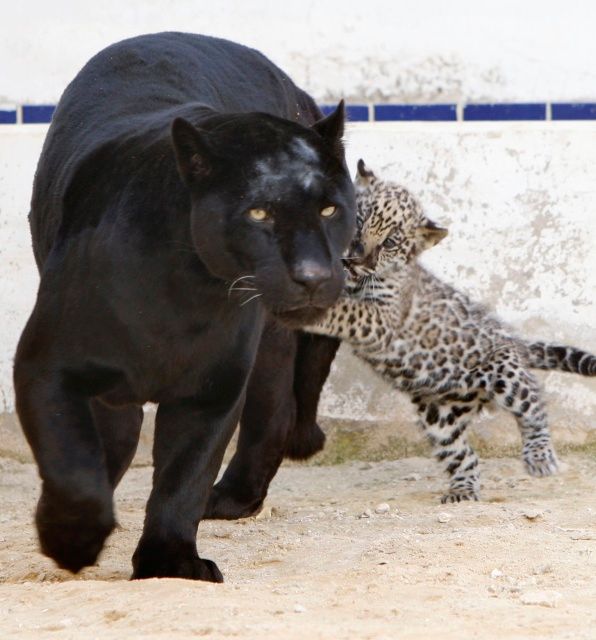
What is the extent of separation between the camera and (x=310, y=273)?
3939mm

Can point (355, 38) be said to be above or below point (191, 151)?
below

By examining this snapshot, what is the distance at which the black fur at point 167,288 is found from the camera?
405 centimetres

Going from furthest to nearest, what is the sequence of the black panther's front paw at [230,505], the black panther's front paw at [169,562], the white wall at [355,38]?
the white wall at [355,38], the black panther's front paw at [230,505], the black panther's front paw at [169,562]

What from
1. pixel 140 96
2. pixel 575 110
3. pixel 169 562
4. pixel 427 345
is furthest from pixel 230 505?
pixel 575 110

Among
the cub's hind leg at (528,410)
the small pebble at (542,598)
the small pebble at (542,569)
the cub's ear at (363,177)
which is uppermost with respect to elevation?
the cub's ear at (363,177)

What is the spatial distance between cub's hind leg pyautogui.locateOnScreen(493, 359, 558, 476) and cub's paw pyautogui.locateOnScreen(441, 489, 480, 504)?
30 centimetres

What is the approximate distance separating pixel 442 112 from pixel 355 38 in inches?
19.8

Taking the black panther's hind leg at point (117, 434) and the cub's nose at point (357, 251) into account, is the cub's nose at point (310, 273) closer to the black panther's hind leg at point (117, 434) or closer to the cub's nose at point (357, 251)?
the black panther's hind leg at point (117, 434)

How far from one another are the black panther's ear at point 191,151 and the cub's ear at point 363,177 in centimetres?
221

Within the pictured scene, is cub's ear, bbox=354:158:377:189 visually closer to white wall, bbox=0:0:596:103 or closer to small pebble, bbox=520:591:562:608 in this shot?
white wall, bbox=0:0:596:103

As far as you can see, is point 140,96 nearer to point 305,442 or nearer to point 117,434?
point 117,434

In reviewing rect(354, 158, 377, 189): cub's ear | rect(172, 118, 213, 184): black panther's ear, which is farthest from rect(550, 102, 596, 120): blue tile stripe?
rect(172, 118, 213, 184): black panther's ear

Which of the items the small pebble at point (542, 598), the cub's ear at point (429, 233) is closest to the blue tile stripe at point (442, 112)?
the cub's ear at point (429, 233)

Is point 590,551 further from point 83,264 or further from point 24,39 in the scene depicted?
point 24,39
